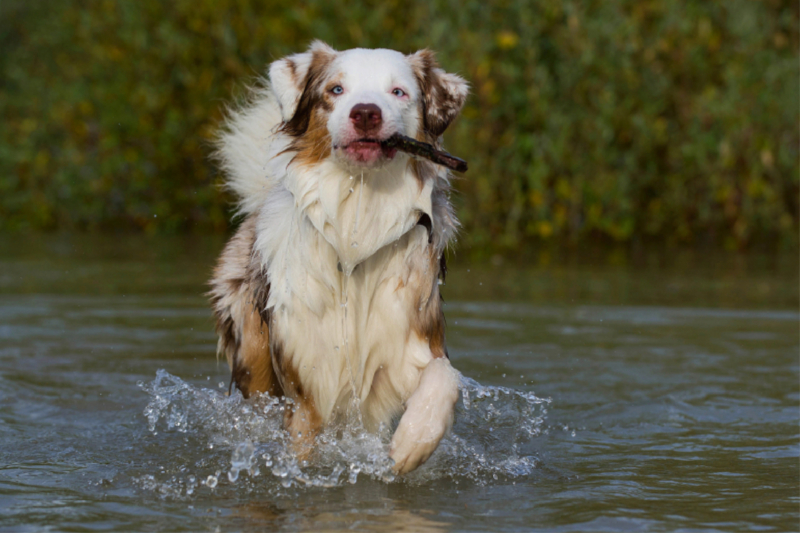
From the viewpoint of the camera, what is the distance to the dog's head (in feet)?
12.4

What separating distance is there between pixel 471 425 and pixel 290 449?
A: 3.51ft

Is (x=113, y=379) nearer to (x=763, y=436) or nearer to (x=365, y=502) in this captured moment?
(x=365, y=502)

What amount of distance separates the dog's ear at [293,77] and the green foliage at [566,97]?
586 centimetres

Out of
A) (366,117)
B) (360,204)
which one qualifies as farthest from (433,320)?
(366,117)

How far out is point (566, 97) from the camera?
10.5 meters

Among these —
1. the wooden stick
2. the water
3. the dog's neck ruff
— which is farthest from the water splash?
the wooden stick

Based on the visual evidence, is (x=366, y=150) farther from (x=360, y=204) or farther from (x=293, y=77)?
(x=293, y=77)

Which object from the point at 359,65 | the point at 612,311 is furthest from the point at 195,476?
the point at 612,311

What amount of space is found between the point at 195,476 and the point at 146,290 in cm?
485

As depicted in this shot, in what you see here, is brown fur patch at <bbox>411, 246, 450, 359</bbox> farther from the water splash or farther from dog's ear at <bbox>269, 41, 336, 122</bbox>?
dog's ear at <bbox>269, 41, 336, 122</bbox>

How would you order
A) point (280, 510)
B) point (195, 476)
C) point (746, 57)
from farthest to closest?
point (746, 57)
point (195, 476)
point (280, 510)

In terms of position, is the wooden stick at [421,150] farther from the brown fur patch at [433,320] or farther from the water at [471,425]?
the water at [471,425]

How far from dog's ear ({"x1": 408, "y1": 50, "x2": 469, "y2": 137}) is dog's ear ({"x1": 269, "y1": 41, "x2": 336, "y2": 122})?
0.36 m

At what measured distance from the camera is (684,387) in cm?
543
